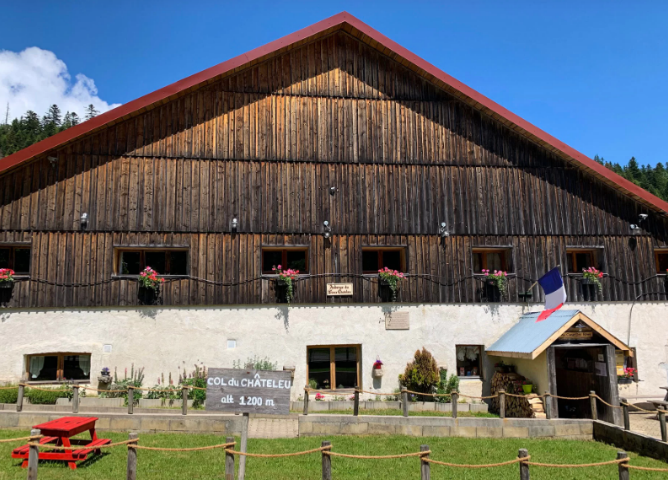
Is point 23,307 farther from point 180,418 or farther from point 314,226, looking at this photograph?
point 314,226

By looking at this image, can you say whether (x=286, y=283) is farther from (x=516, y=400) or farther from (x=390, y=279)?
(x=516, y=400)

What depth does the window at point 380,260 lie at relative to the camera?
57.6 feet

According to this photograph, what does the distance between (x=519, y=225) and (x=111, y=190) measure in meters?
13.4

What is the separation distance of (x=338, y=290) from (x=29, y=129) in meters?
113

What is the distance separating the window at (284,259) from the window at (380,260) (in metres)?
2.00

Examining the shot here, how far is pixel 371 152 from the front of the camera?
17938 mm

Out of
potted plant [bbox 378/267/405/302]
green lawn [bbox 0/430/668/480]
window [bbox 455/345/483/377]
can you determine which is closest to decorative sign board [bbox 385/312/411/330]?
potted plant [bbox 378/267/405/302]

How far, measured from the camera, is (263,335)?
16234 millimetres

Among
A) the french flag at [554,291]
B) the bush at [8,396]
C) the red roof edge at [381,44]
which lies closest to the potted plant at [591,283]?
the red roof edge at [381,44]

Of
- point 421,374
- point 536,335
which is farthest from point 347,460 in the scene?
point 536,335

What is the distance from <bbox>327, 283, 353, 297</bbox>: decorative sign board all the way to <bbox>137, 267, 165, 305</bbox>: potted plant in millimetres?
5108

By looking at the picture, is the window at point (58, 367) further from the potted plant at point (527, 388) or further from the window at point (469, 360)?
the potted plant at point (527, 388)

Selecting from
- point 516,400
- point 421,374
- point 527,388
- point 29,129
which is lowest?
point 516,400

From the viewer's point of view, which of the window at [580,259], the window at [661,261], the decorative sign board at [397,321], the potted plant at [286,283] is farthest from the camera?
the window at [661,261]
